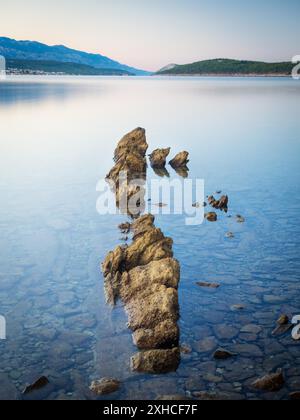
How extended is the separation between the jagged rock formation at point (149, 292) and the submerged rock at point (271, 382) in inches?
84.8

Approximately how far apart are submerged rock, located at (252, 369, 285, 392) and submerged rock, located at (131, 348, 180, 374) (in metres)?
2.13

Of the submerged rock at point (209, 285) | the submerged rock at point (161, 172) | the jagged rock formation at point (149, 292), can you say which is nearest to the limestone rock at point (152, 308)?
the jagged rock formation at point (149, 292)

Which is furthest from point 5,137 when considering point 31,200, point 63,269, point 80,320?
point 80,320

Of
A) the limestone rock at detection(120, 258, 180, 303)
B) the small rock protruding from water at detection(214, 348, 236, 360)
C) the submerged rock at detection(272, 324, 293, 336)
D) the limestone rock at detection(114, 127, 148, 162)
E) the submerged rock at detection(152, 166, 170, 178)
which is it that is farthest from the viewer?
the limestone rock at detection(114, 127, 148, 162)

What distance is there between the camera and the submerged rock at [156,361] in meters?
11.5

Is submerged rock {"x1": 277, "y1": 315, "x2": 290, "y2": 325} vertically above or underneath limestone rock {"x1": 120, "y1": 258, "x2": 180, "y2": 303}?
underneath

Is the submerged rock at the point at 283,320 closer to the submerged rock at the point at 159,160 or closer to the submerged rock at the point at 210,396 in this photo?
the submerged rock at the point at 210,396

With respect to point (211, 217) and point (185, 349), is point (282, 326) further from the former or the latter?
point (211, 217)

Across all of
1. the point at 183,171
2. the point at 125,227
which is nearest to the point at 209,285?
the point at 125,227

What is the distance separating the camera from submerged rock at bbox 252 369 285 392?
1079cm

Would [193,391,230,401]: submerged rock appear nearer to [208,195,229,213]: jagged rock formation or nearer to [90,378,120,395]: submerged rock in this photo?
[90,378,120,395]: submerged rock

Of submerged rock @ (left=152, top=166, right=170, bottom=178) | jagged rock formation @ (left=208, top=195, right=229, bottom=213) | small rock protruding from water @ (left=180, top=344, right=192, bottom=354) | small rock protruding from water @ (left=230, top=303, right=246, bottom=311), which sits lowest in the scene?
small rock protruding from water @ (left=180, top=344, right=192, bottom=354)

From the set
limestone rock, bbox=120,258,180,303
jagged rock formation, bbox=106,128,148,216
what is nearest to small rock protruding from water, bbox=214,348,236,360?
limestone rock, bbox=120,258,180,303
